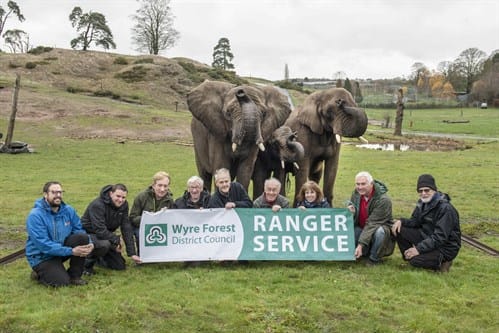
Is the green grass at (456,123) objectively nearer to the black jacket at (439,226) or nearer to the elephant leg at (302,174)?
the elephant leg at (302,174)

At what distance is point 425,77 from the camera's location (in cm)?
10850

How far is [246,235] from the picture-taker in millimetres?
8148

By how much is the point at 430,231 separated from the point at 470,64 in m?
95.1

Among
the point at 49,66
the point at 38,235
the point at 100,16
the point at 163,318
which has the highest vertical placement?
the point at 100,16

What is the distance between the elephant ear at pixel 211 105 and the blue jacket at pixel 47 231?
370cm

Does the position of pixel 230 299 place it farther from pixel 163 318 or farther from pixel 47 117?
pixel 47 117

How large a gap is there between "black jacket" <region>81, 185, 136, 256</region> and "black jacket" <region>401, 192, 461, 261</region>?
4246 millimetres

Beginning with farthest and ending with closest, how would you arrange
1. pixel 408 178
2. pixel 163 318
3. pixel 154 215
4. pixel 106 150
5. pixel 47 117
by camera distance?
pixel 47 117
pixel 106 150
pixel 408 178
pixel 154 215
pixel 163 318

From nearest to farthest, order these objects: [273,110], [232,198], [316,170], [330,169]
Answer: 1. [232,198]
2. [273,110]
3. [330,169]
4. [316,170]

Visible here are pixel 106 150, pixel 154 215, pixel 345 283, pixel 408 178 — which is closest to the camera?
pixel 345 283

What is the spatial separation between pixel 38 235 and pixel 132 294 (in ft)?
4.63

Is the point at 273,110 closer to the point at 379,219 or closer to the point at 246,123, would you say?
the point at 246,123

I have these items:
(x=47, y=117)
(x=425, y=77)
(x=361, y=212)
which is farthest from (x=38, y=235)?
(x=425, y=77)

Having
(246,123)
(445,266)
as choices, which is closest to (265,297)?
(445,266)
